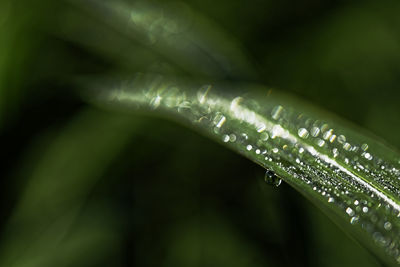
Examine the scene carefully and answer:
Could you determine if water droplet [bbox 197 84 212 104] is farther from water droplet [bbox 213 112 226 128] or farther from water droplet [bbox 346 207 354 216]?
water droplet [bbox 346 207 354 216]

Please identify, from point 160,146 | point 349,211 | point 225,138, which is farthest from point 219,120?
point 160,146

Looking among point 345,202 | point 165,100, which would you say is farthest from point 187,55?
point 345,202

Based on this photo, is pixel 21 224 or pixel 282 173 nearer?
pixel 282 173

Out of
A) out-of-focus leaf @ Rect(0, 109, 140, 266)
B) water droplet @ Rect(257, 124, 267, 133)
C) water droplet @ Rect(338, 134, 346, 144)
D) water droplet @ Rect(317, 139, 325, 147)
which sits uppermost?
water droplet @ Rect(338, 134, 346, 144)

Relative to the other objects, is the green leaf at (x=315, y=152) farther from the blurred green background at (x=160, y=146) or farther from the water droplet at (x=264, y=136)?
the blurred green background at (x=160, y=146)

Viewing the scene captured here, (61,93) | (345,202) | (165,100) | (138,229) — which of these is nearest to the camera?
(345,202)

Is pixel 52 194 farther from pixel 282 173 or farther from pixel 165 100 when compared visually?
pixel 282 173

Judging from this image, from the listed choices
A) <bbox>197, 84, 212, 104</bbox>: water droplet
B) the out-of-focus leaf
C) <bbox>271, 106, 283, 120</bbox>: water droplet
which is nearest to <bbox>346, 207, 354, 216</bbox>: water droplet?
<bbox>271, 106, 283, 120</bbox>: water droplet

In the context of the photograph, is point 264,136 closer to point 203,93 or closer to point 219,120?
point 219,120
